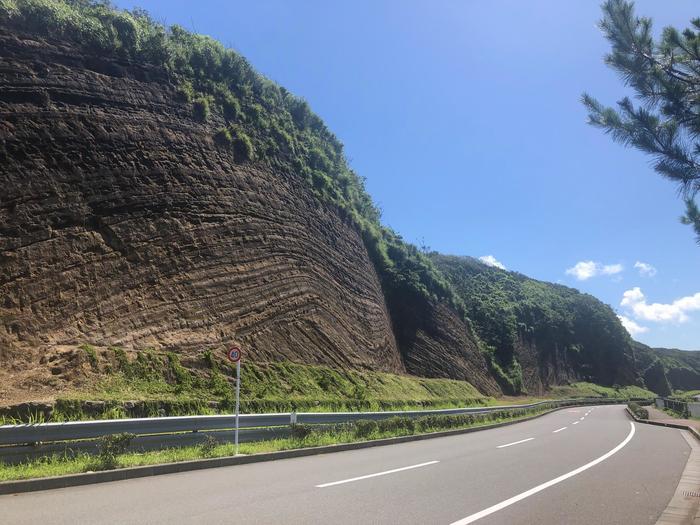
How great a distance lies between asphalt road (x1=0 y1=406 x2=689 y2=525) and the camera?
241 inches

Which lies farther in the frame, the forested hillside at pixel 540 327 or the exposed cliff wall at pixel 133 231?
the forested hillside at pixel 540 327

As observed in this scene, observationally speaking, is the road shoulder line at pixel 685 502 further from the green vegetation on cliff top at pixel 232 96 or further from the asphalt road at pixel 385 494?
the green vegetation on cliff top at pixel 232 96

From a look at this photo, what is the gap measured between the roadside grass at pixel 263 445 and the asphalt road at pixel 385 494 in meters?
0.66

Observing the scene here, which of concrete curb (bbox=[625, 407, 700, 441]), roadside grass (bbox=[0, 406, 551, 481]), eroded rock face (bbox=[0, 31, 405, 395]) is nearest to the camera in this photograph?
roadside grass (bbox=[0, 406, 551, 481])

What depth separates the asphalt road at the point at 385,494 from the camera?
6109 millimetres

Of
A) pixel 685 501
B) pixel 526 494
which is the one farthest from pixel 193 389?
pixel 685 501

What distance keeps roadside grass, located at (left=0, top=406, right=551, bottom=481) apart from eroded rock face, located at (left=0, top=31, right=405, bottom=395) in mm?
6598

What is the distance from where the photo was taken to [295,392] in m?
20.8

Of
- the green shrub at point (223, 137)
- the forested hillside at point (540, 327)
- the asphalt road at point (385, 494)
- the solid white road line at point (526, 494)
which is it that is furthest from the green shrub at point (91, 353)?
the forested hillside at point (540, 327)

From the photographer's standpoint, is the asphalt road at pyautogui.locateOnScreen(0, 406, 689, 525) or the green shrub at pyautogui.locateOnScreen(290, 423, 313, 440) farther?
the green shrub at pyautogui.locateOnScreen(290, 423, 313, 440)

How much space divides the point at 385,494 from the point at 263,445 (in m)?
5.80

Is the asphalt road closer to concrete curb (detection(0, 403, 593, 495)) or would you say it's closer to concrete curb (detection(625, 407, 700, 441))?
concrete curb (detection(0, 403, 593, 495))

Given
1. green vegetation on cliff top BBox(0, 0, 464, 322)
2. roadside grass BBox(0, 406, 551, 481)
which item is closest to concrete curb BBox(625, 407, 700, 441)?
roadside grass BBox(0, 406, 551, 481)

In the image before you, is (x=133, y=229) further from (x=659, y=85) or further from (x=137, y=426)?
(x=659, y=85)
